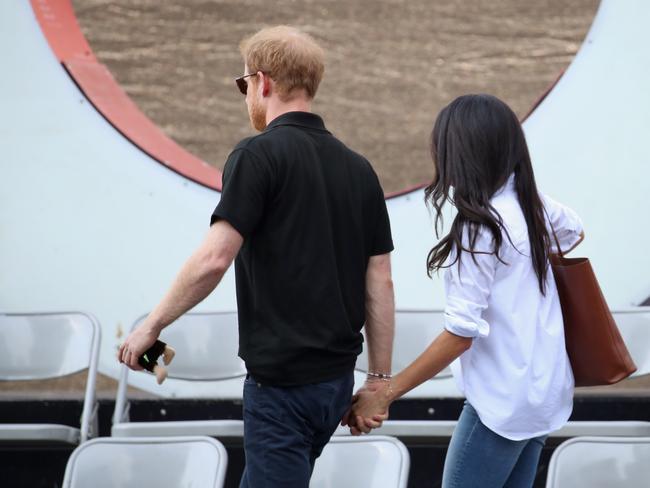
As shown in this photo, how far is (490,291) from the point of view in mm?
1923

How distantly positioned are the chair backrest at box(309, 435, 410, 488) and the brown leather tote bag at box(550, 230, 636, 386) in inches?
23.1

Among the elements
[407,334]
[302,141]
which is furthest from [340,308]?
[407,334]

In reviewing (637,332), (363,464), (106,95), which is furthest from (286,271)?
(106,95)

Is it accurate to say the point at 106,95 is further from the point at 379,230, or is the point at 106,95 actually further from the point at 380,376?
the point at 380,376

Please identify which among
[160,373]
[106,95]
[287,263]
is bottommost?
[160,373]

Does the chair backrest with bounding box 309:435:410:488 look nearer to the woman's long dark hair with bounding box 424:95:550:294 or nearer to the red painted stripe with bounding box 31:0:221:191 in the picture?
the woman's long dark hair with bounding box 424:95:550:294

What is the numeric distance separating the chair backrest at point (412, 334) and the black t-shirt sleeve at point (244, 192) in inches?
65.2

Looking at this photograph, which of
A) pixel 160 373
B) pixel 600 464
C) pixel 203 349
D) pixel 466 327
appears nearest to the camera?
pixel 466 327

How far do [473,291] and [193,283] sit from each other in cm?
55

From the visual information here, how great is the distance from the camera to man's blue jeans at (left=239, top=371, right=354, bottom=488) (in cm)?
199

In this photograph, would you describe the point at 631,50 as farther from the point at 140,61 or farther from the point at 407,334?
the point at 140,61

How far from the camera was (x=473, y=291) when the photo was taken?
189 cm

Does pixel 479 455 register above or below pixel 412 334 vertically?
above

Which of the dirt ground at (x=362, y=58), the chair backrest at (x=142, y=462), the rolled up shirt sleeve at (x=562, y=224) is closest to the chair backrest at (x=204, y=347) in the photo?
the dirt ground at (x=362, y=58)
